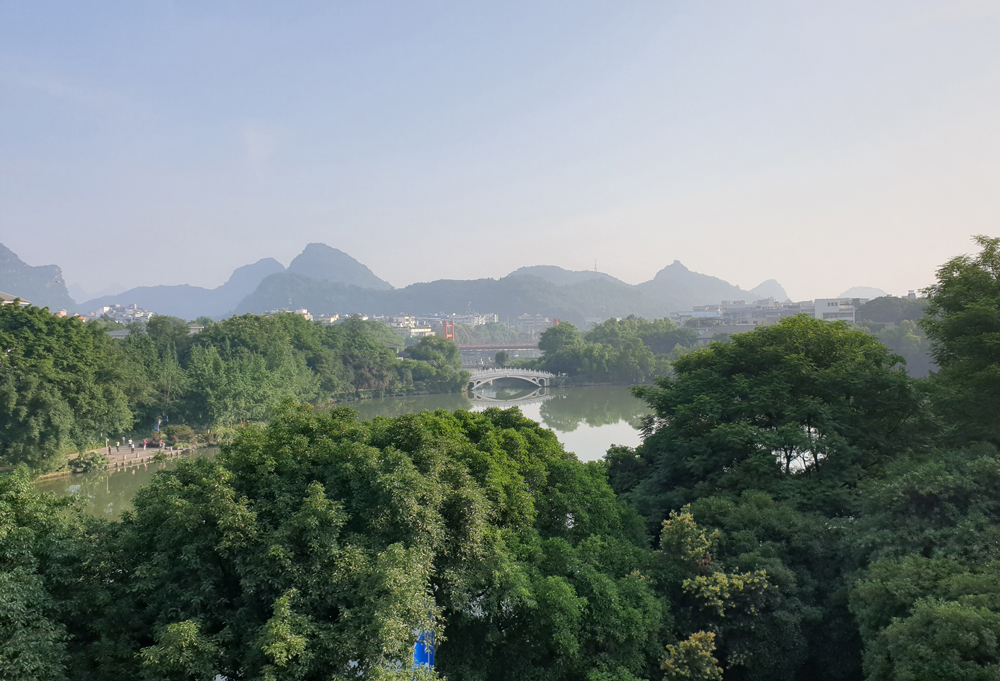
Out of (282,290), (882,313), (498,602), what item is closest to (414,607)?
(498,602)

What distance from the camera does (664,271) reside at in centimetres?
18975

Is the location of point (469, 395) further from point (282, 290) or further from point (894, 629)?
point (282, 290)

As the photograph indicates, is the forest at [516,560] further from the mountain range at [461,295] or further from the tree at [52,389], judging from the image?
the mountain range at [461,295]

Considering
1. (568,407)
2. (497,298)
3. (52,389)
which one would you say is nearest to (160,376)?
(52,389)

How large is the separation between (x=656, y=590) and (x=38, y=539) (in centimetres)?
554

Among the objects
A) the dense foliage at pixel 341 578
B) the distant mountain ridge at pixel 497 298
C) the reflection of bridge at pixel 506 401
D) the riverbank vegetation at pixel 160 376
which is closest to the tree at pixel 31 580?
the dense foliage at pixel 341 578

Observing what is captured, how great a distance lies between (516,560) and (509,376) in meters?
29.4

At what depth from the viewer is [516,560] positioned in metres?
5.79

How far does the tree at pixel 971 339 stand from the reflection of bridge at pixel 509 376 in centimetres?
2717

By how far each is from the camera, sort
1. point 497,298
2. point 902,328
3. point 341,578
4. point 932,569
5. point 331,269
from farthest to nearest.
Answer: point 331,269 < point 497,298 < point 902,328 < point 932,569 < point 341,578

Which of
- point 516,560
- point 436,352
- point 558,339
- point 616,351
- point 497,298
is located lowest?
point 616,351

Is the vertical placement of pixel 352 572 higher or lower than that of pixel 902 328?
lower

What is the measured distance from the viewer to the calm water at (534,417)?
15.0m

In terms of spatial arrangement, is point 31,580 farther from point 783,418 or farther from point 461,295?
point 461,295
